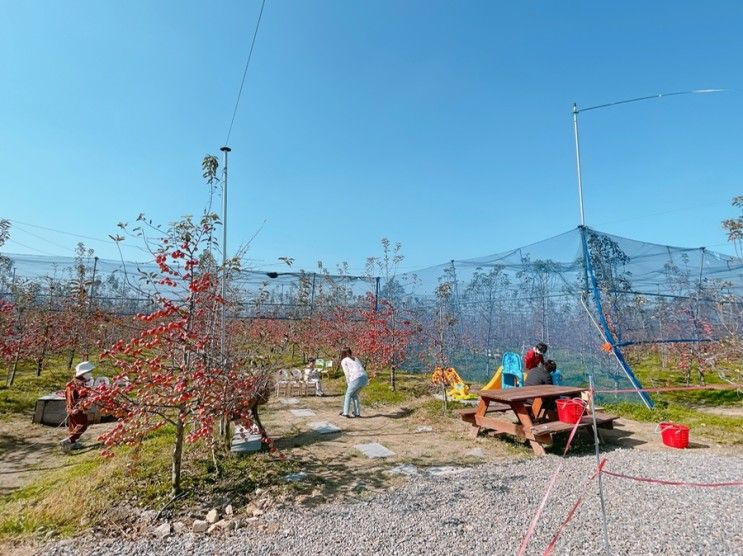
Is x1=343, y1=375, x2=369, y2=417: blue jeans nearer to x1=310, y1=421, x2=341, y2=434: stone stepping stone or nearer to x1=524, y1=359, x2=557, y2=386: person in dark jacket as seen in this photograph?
x1=310, y1=421, x2=341, y2=434: stone stepping stone

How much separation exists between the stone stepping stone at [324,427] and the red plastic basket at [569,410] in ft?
10.2

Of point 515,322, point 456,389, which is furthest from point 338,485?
point 515,322

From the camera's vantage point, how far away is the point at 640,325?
9.45 m

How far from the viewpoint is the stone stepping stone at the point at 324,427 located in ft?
20.2

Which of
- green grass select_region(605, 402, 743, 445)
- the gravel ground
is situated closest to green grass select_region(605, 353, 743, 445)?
green grass select_region(605, 402, 743, 445)

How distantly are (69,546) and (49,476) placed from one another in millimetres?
2263

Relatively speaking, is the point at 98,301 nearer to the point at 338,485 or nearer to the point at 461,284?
the point at 461,284

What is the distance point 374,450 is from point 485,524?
2.28 meters

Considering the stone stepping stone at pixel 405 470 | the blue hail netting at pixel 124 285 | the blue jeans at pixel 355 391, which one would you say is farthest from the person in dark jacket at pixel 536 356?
the blue hail netting at pixel 124 285

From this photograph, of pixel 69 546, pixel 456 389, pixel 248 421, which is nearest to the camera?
pixel 69 546

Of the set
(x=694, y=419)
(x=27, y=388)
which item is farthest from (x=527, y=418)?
(x=27, y=388)

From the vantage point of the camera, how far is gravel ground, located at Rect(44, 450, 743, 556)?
2764 mm

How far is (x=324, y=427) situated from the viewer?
20.9 feet

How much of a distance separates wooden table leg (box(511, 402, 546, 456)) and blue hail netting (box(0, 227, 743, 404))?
8.96ft
